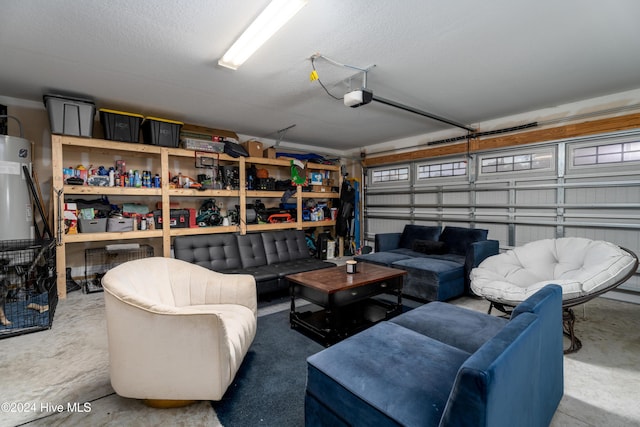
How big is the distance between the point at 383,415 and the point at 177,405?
1317 millimetres

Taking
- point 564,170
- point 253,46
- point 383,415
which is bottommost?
point 383,415

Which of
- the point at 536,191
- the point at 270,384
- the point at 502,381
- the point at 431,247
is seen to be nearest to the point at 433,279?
the point at 431,247

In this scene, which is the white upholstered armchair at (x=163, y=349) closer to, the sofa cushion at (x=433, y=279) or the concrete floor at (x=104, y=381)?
the concrete floor at (x=104, y=381)

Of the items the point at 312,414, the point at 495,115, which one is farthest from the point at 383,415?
the point at 495,115

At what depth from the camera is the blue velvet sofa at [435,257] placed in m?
3.52

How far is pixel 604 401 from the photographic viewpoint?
1791 millimetres

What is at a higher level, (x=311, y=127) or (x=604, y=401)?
(x=311, y=127)

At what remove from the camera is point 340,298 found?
2.64 meters

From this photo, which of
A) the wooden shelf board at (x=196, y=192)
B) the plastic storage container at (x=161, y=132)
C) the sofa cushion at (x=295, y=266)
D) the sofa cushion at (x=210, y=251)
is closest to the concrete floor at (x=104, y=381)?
the sofa cushion at (x=210, y=251)

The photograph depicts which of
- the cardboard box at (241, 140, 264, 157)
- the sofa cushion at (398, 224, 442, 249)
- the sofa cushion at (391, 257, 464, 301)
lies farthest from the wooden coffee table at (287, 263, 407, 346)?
the cardboard box at (241, 140, 264, 157)

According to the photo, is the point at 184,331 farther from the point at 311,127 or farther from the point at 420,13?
the point at 311,127

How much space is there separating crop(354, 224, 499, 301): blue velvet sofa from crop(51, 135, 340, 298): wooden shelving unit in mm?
2057

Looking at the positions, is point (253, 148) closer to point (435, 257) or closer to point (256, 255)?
point (256, 255)

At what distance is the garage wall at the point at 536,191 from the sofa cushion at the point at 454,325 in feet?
10.5
